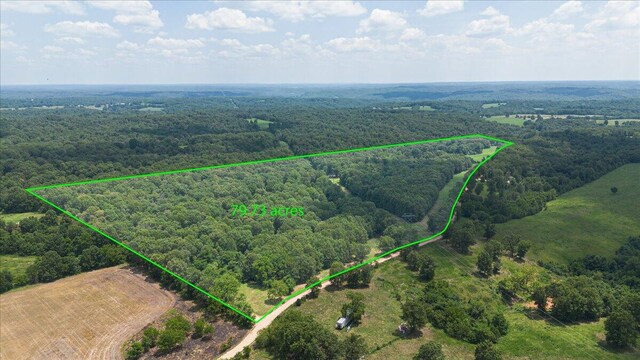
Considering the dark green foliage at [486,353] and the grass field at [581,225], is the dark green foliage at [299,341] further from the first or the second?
the grass field at [581,225]

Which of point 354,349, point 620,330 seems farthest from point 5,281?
point 620,330

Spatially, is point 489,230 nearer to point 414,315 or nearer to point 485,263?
point 485,263

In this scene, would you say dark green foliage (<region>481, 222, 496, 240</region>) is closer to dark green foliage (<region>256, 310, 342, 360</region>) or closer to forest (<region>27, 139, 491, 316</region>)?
dark green foliage (<region>256, 310, 342, 360</region>)

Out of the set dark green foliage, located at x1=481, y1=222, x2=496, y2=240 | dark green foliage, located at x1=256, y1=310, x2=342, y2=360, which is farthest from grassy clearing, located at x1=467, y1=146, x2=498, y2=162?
dark green foliage, located at x1=481, y1=222, x2=496, y2=240

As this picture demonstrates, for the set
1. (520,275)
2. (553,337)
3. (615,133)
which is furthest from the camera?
(615,133)

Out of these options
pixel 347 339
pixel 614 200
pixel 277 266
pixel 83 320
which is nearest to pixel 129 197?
pixel 277 266

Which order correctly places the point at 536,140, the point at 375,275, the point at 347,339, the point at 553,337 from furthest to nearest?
1. the point at 536,140
2. the point at 375,275
3. the point at 553,337
4. the point at 347,339

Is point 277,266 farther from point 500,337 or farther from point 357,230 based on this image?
point 500,337
